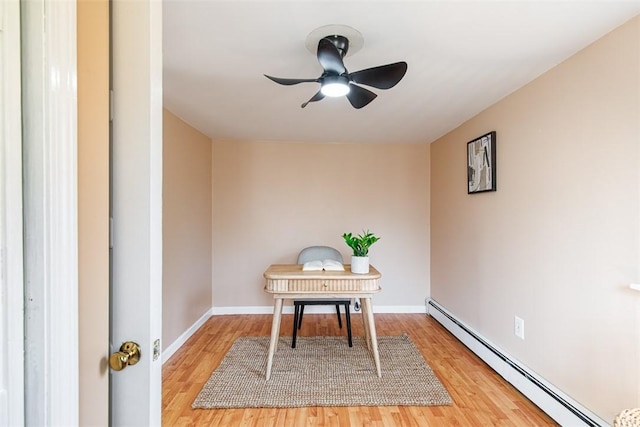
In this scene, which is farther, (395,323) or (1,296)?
(395,323)

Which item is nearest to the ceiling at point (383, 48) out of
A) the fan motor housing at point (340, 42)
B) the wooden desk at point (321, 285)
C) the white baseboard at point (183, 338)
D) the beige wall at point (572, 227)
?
the fan motor housing at point (340, 42)

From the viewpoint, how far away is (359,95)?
172cm

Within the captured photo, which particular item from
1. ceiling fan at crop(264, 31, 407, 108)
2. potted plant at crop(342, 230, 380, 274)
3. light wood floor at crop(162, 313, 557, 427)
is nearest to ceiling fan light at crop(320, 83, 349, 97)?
ceiling fan at crop(264, 31, 407, 108)

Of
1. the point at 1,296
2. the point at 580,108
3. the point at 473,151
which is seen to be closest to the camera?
the point at 1,296

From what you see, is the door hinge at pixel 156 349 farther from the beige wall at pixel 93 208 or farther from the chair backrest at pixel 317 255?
the chair backrest at pixel 317 255

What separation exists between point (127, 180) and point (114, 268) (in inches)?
8.6

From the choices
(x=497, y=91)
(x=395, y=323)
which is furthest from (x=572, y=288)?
(x=395, y=323)

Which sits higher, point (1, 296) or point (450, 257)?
point (1, 296)

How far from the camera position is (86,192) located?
708 millimetres

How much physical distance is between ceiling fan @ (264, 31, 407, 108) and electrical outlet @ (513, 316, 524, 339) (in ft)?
5.93

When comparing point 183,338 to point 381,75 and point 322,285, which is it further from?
point 381,75

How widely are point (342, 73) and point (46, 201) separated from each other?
128 cm

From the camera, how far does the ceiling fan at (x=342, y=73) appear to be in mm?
1375

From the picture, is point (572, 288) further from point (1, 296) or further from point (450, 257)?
point (1, 296)
